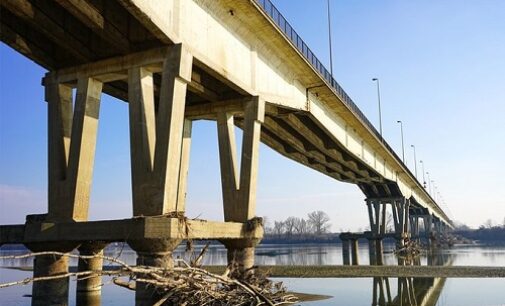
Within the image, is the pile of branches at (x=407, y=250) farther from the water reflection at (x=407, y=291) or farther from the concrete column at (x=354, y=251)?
the water reflection at (x=407, y=291)

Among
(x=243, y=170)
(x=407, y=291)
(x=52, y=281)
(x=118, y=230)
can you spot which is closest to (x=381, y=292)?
(x=407, y=291)

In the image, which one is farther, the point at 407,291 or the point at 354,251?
the point at 354,251

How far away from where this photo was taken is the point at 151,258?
1292 cm

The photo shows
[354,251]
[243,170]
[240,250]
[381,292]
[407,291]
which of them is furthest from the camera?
[354,251]

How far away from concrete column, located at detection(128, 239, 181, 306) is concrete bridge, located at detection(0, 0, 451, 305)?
0.04 m

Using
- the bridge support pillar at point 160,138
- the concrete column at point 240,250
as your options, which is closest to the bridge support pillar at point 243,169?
the concrete column at point 240,250

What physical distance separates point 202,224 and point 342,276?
972 inches

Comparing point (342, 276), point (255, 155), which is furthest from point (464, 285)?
point (255, 155)

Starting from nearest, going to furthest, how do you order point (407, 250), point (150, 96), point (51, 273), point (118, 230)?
1. point (118, 230)
2. point (51, 273)
3. point (150, 96)
4. point (407, 250)

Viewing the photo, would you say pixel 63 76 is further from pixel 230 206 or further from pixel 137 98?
pixel 230 206

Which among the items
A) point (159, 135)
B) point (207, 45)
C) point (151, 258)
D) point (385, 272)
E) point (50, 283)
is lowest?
point (385, 272)

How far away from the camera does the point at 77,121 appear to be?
16.2 meters

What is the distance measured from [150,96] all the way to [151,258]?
5.39 m

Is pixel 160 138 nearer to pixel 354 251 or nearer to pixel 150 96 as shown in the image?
pixel 150 96
